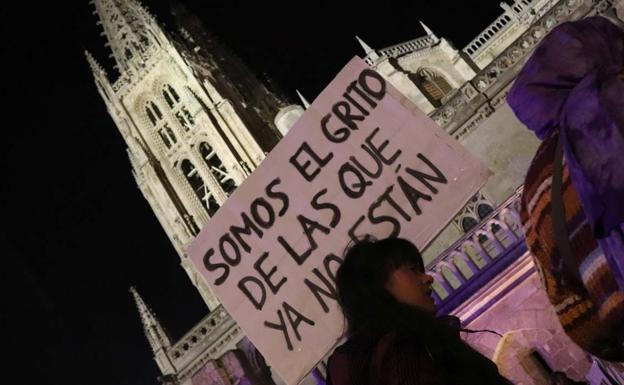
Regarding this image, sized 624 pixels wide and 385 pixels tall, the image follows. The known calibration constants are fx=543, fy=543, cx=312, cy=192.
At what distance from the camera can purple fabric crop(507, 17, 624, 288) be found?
6.25 feet

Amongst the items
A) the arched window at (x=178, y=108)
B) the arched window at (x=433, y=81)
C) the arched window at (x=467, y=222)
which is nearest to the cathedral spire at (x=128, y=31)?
the arched window at (x=178, y=108)

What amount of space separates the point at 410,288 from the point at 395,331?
13.1 inches

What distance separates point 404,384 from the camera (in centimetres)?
184

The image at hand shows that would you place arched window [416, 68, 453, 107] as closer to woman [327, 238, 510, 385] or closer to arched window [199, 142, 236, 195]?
arched window [199, 142, 236, 195]

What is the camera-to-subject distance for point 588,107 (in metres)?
1.99

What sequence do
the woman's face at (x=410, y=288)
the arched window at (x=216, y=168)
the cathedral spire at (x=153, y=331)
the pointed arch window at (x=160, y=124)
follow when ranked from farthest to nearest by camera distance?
the pointed arch window at (x=160, y=124) < the arched window at (x=216, y=168) < the cathedral spire at (x=153, y=331) < the woman's face at (x=410, y=288)

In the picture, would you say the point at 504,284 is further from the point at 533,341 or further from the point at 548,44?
the point at 548,44

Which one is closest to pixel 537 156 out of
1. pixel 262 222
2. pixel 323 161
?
pixel 323 161

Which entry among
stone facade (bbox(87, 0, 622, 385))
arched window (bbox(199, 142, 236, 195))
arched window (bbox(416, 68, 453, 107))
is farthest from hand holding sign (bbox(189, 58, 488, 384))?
arched window (bbox(416, 68, 453, 107))

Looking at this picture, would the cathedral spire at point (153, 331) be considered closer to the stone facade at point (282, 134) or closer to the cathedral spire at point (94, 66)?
the stone facade at point (282, 134)

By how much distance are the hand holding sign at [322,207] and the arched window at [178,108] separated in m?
19.8

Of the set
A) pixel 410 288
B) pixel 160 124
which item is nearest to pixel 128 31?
pixel 160 124

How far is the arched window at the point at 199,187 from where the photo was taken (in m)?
22.3

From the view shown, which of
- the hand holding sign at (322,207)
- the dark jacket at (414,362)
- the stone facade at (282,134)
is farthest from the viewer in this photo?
the stone facade at (282,134)
